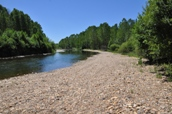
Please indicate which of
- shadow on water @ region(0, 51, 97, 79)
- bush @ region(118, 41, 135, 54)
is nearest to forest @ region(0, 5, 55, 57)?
shadow on water @ region(0, 51, 97, 79)

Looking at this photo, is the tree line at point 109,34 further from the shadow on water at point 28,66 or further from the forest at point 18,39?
the shadow on water at point 28,66

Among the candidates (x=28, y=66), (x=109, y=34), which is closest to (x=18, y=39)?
(x=28, y=66)

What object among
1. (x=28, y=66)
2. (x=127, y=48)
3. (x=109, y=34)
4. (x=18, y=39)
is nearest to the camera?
(x=28, y=66)

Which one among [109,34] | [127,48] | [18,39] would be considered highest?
[109,34]

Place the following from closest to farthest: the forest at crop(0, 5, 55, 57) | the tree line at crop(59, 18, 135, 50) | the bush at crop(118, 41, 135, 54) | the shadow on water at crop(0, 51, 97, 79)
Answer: the shadow on water at crop(0, 51, 97, 79) → the bush at crop(118, 41, 135, 54) → the forest at crop(0, 5, 55, 57) → the tree line at crop(59, 18, 135, 50)

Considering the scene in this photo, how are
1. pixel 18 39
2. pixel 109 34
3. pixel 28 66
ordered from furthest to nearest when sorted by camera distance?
pixel 109 34
pixel 18 39
pixel 28 66

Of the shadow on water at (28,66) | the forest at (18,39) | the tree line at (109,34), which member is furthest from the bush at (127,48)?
the forest at (18,39)

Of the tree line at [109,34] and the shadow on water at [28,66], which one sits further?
the tree line at [109,34]

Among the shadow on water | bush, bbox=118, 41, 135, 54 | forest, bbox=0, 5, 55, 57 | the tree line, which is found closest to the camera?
the shadow on water

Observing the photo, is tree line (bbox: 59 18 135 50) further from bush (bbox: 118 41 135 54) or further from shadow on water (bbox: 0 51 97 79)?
shadow on water (bbox: 0 51 97 79)

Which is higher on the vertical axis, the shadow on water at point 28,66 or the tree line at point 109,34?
the tree line at point 109,34

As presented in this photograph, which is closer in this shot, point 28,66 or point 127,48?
point 28,66

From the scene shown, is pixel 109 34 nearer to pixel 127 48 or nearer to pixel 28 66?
pixel 127 48

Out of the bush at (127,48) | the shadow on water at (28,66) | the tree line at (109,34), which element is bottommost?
the shadow on water at (28,66)
